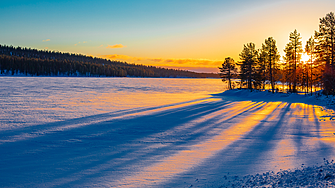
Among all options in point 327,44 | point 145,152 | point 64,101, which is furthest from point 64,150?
point 327,44

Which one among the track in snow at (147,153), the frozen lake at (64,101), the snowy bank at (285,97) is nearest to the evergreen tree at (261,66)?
the snowy bank at (285,97)

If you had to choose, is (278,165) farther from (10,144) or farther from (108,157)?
(10,144)

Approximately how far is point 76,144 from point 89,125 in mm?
3029

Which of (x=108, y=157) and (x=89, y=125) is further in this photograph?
(x=89, y=125)

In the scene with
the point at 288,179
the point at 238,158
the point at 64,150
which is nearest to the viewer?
the point at 288,179

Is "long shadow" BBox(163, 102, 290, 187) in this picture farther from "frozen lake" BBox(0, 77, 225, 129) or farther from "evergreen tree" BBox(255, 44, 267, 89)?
"evergreen tree" BBox(255, 44, 267, 89)

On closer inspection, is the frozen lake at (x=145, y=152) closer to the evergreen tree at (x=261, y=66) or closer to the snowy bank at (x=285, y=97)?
the snowy bank at (x=285, y=97)

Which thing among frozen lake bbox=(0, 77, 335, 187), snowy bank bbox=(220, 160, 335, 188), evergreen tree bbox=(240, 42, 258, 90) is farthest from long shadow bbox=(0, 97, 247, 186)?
evergreen tree bbox=(240, 42, 258, 90)

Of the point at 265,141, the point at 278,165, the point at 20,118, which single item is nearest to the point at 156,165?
the point at 278,165

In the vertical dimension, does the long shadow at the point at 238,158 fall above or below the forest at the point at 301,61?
below

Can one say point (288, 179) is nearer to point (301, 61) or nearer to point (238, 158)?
point (238, 158)

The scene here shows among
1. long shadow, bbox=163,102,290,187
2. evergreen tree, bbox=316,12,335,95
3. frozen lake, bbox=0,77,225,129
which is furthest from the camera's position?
evergreen tree, bbox=316,12,335,95

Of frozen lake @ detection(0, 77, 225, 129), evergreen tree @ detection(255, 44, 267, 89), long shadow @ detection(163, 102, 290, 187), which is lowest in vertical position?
long shadow @ detection(163, 102, 290, 187)

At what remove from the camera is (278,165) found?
5.38 m
